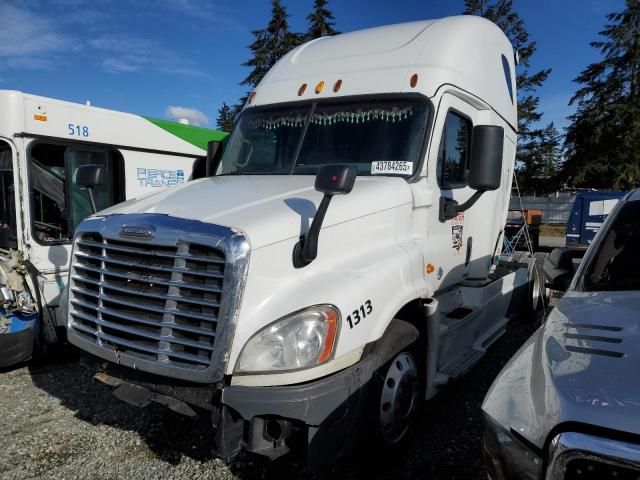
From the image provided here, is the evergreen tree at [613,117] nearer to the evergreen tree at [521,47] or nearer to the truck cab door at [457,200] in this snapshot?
the evergreen tree at [521,47]

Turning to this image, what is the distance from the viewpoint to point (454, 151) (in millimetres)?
4289

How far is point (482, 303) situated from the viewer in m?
4.98

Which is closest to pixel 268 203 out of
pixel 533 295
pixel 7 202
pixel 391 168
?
pixel 391 168

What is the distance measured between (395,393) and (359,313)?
0.82 m

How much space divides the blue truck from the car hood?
12.9 m

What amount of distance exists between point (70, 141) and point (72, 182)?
526 millimetres

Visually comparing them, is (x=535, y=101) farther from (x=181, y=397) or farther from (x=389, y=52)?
(x=181, y=397)

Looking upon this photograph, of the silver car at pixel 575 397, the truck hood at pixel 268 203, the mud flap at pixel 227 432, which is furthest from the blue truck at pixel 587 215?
the mud flap at pixel 227 432

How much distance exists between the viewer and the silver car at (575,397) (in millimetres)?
1587

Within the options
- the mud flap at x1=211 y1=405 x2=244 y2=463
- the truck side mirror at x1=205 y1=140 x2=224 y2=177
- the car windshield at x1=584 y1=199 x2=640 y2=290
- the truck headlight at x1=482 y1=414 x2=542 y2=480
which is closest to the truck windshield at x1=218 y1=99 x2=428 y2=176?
the truck side mirror at x1=205 y1=140 x2=224 y2=177

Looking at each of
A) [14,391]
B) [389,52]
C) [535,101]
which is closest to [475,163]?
[389,52]

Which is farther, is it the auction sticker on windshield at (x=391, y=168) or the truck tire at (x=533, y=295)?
the truck tire at (x=533, y=295)

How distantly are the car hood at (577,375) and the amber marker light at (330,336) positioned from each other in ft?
2.86

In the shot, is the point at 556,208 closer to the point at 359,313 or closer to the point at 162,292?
the point at 359,313
